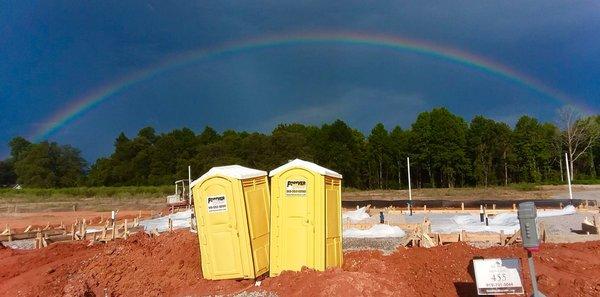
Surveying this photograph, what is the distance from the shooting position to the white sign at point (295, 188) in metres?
11.2

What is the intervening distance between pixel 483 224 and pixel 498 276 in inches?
606

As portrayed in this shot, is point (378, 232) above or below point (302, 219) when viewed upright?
below

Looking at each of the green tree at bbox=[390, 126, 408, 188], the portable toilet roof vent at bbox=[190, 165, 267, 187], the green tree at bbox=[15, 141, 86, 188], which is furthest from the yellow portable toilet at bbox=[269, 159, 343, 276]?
the green tree at bbox=[15, 141, 86, 188]

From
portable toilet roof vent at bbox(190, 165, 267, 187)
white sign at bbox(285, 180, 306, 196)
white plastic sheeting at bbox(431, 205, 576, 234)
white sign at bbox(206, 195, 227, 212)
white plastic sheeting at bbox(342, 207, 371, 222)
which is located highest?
portable toilet roof vent at bbox(190, 165, 267, 187)

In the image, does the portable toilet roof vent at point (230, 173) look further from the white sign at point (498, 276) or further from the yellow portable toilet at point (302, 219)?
the white sign at point (498, 276)

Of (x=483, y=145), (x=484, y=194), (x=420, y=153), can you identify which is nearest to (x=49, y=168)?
(x=420, y=153)

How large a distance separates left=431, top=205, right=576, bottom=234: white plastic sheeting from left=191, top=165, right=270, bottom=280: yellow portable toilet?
36.3 ft

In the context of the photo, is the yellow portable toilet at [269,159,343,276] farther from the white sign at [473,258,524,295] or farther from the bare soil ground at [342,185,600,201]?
the bare soil ground at [342,185,600,201]

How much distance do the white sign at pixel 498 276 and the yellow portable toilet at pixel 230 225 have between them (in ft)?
16.7

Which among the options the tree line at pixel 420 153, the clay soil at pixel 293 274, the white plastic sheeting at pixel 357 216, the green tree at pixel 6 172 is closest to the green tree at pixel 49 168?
the tree line at pixel 420 153

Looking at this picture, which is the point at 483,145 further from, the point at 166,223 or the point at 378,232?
the point at 378,232

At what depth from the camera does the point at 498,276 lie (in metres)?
7.81

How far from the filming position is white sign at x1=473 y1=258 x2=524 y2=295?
7750mm

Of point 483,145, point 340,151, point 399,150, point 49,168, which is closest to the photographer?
point 340,151
